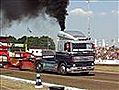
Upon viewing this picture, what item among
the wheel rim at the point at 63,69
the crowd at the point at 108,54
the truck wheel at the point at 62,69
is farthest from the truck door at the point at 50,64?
the crowd at the point at 108,54

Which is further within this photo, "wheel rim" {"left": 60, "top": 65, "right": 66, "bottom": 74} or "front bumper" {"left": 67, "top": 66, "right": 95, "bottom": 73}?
"wheel rim" {"left": 60, "top": 65, "right": 66, "bottom": 74}

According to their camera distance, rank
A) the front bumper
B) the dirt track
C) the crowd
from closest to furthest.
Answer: the dirt track < the front bumper < the crowd

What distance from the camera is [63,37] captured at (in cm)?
2772

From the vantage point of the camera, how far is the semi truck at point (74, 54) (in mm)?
26266

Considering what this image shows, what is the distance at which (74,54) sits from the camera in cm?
2612

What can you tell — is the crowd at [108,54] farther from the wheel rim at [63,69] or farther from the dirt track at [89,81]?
the dirt track at [89,81]

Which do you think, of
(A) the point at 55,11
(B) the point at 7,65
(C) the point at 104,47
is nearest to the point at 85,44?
(A) the point at 55,11

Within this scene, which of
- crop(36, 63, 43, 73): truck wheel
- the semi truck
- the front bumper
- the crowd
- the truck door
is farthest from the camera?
the crowd

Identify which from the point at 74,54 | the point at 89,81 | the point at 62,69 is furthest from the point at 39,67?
the point at 89,81

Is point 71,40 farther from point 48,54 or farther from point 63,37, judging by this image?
point 48,54

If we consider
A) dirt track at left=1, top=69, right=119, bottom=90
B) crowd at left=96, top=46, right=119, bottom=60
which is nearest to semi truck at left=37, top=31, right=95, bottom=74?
dirt track at left=1, top=69, right=119, bottom=90

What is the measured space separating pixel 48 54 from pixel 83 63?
4.60 meters

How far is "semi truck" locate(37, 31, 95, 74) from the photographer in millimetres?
26266

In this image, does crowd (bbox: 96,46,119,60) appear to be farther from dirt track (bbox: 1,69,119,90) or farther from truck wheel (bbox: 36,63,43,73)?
dirt track (bbox: 1,69,119,90)
